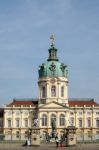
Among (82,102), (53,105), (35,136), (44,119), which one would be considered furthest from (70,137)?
(82,102)

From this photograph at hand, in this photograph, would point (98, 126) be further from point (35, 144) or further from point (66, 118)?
point (35, 144)

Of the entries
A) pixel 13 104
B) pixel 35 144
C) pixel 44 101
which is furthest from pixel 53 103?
pixel 35 144

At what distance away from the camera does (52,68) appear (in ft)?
369

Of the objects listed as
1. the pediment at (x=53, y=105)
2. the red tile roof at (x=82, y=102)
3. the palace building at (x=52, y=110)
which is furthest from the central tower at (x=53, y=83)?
the red tile roof at (x=82, y=102)

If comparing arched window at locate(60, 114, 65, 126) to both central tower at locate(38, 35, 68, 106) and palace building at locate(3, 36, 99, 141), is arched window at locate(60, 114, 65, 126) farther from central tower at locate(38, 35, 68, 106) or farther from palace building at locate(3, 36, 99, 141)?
central tower at locate(38, 35, 68, 106)

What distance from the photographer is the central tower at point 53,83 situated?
111 m

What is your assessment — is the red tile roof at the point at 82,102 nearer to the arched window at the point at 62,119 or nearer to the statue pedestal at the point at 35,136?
the arched window at the point at 62,119

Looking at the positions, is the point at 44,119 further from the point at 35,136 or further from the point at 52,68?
the point at 35,136

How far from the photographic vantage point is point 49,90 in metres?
112

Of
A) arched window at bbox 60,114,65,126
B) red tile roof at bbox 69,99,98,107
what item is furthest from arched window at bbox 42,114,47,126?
red tile roof at bbox 69,99,98,107

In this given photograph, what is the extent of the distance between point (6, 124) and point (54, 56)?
19.0m

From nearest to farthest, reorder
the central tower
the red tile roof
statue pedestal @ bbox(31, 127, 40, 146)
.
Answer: statue pedestal @ bbox(31, 127, 40, 146)
the central tower
the red tile roof

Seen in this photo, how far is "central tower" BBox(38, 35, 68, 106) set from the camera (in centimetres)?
11144

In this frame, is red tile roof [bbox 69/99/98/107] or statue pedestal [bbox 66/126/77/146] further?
red tile roof [bbox 69/99/98/107]
